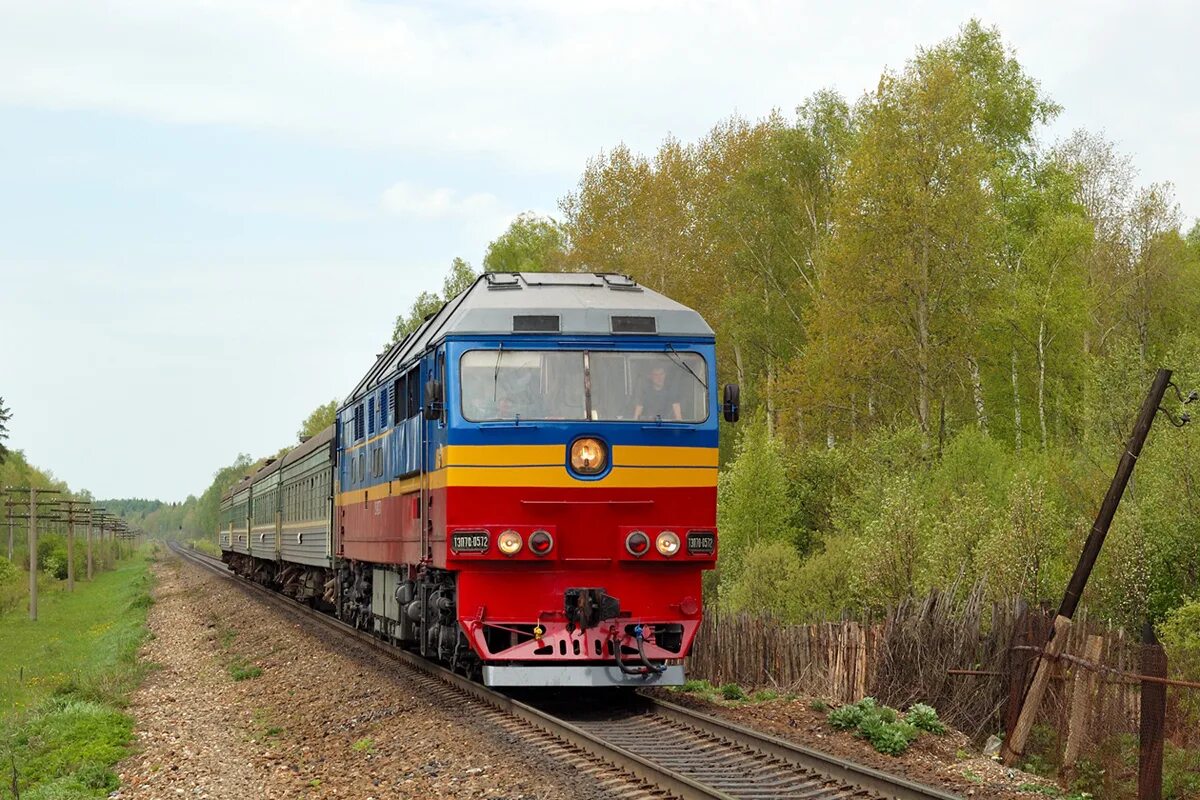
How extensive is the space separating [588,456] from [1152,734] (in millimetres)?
5472

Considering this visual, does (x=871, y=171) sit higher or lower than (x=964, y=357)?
higher

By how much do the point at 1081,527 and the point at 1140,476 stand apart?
257 centimetres

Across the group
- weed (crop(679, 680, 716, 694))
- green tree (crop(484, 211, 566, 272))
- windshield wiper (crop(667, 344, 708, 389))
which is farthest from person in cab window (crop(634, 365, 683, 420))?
green tree (crop(484, 211, 566, 272))

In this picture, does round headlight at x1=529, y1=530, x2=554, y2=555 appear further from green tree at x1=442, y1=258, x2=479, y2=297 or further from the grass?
green tree at x1=442, y1=258, x2=479, y2=297

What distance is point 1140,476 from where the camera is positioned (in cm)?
2078

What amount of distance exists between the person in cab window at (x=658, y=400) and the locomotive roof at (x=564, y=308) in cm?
42

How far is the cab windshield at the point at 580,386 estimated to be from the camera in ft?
42.7

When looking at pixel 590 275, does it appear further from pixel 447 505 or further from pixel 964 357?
pixel 964 357

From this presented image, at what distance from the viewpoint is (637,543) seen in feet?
42.4

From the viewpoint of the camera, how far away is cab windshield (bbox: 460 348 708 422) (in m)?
13.0

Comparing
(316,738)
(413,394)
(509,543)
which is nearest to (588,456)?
(509,543)

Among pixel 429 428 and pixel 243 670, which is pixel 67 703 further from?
pixel 429 428

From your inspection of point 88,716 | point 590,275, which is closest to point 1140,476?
point 590,275

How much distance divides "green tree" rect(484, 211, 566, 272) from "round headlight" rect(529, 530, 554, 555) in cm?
4706
